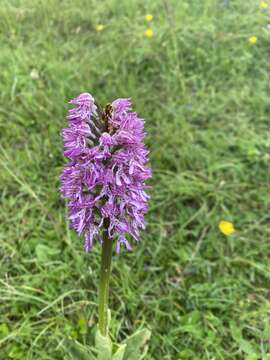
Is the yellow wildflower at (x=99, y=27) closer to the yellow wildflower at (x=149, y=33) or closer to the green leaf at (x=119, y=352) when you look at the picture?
the yellow wildflower at (x=149, y=33)

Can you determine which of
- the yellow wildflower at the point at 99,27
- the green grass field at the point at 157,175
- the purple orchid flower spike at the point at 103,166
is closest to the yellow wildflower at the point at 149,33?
the green grass field at the point at 157,175

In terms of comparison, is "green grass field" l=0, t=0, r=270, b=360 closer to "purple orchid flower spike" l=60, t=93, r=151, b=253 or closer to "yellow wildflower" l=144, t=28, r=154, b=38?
"yellow wildflower" l=144, t=28, r=154, b=38

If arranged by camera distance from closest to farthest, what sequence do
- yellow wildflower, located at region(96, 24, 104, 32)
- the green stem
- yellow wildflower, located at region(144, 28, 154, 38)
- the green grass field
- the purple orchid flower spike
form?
the purple orchid flower spike → the green stem → the green grass field → yellow wildflower, located at region(144, 28, 154, 38) → yellow wildflower, located at region(96, 24, 104, 32)

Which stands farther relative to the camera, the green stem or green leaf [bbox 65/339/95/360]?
green leaf [bbox 65/339/95/360]

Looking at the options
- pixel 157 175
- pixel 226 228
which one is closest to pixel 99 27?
pixel 157 175

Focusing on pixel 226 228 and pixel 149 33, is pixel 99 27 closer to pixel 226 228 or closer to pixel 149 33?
pixel 149 33

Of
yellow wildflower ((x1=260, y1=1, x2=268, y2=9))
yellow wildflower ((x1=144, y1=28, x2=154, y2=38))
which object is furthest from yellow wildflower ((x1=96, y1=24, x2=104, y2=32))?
yellow wildflower ((x1=260, y1=1, x2=268, y2=9))
